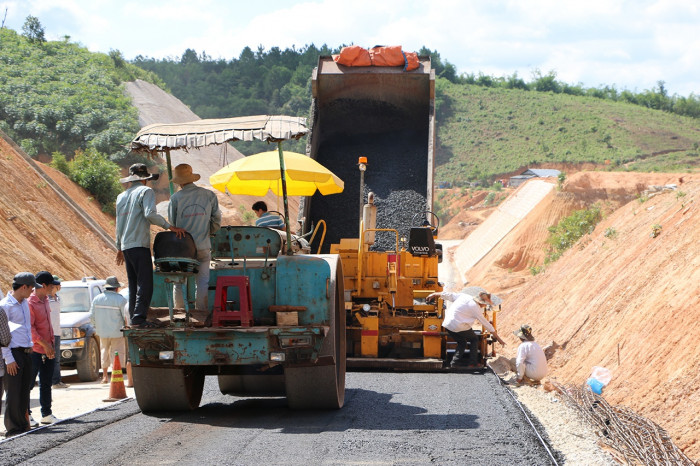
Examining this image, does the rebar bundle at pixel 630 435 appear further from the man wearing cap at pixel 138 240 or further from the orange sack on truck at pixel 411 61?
the orange sack on truck at pixel 411 61

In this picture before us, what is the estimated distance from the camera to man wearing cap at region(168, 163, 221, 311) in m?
7.64

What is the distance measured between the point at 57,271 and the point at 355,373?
10.5 m

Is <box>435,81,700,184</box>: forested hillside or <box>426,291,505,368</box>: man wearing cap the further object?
<box>435,81,700,184</box>: forested hillside

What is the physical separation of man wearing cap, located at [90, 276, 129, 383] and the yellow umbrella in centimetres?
209

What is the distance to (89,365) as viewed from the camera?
490 inches

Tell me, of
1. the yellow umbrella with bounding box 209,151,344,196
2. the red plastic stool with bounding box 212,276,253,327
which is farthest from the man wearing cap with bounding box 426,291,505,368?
the red plastic stool with bounding box 212,276,253,327

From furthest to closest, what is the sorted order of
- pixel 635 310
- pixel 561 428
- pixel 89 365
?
pixel 89 365 → pixel 635 310 → pixel 561 428

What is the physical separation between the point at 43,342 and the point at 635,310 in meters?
7.43

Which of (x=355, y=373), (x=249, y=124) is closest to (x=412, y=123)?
(x=355, y=373)

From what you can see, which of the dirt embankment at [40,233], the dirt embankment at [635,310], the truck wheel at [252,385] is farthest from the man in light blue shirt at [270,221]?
the dirt embankment at [40,233]

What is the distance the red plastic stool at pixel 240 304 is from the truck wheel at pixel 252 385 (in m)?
2.14

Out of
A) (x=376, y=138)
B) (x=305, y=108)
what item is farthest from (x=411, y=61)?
(x=305, y=108)

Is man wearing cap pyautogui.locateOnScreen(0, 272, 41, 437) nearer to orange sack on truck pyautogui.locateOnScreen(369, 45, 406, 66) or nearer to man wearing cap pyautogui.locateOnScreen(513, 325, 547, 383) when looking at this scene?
man wearing cap pyautogui.locateOnScreen(513, 325, 547, 383)

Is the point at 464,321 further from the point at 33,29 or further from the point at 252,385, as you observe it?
the point at 33,29
